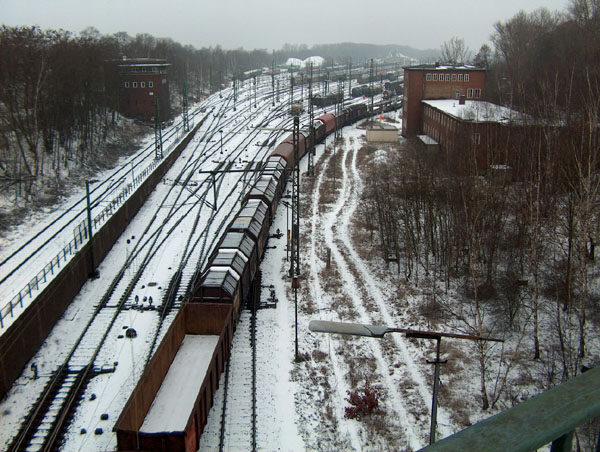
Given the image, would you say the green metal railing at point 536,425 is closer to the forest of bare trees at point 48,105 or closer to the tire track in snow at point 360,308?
the tire track in snow at point 360,308

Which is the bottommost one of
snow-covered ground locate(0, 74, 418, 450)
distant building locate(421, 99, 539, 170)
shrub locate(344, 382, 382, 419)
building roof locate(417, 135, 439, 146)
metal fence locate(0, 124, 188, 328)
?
shrub locate(344, 382, 382, 419)

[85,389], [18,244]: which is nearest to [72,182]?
[18,244]

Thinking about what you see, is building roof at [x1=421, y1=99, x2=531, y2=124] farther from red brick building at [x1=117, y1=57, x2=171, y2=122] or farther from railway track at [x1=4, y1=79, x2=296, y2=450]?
red brick building at [x1=117, y1=57, x2=171, y2=122]

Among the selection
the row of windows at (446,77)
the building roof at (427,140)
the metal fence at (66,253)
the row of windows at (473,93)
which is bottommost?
the metal fence at (66,253)

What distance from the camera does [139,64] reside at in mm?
68562

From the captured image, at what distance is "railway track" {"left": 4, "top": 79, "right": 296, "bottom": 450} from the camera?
16875mm

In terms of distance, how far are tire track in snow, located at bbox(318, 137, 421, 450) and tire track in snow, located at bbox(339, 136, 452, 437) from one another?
597 mm

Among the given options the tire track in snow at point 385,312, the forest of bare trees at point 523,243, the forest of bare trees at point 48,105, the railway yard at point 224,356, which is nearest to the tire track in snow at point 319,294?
the railway yard at point 224,356

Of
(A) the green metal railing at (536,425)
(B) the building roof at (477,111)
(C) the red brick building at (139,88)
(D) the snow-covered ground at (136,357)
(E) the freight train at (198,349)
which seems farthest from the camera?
(C) the red brick building at (139,88)

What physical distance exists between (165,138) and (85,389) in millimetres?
46193

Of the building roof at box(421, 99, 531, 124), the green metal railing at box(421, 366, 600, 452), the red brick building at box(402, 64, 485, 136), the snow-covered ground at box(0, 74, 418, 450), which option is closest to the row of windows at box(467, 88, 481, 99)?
the red brick building at box(402, 64, 485, 136)

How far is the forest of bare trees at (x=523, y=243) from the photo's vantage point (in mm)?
19000

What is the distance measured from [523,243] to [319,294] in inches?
388

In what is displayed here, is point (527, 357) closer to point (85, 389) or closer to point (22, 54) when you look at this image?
point (85, 389)
